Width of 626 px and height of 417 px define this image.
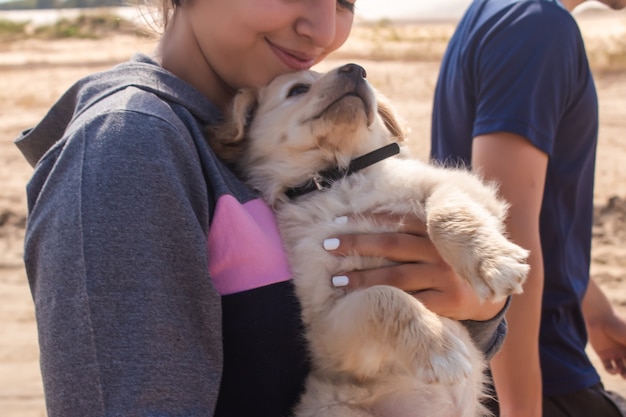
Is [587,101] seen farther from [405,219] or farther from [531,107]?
[405,219]

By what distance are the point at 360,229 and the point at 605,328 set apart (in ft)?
5.77

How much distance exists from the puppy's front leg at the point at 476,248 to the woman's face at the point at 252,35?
0.59 metres

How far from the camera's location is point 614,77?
14086 mm

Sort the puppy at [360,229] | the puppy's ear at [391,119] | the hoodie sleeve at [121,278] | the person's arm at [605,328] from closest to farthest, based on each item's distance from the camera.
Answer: the hoodie sleeve at [121,278] < the puppy at [360,229] < the puppy's ear at [391,119] < the person's arm at [605,328]

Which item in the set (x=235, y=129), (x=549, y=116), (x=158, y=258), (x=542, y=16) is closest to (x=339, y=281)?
(x=235, y=129)

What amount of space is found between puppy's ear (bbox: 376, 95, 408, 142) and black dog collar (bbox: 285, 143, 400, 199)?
1.05ft

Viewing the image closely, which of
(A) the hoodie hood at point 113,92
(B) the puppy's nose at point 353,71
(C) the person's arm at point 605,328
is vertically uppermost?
(A) the hoodie hood at point 113,92

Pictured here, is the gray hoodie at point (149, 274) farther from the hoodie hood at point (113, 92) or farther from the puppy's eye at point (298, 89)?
the puppy's eye at point (298, 89)

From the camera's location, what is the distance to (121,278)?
139 cm

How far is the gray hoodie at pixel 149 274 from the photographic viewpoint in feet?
4.47

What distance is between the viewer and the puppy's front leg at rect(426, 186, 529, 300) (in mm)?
1953

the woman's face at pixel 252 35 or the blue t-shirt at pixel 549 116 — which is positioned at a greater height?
the woman's face at pixel 252 35

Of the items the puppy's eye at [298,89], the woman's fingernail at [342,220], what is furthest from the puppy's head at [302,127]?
the woman's fingernail at [342,220]

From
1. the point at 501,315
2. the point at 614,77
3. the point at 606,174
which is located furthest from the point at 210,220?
the point at 614,77
